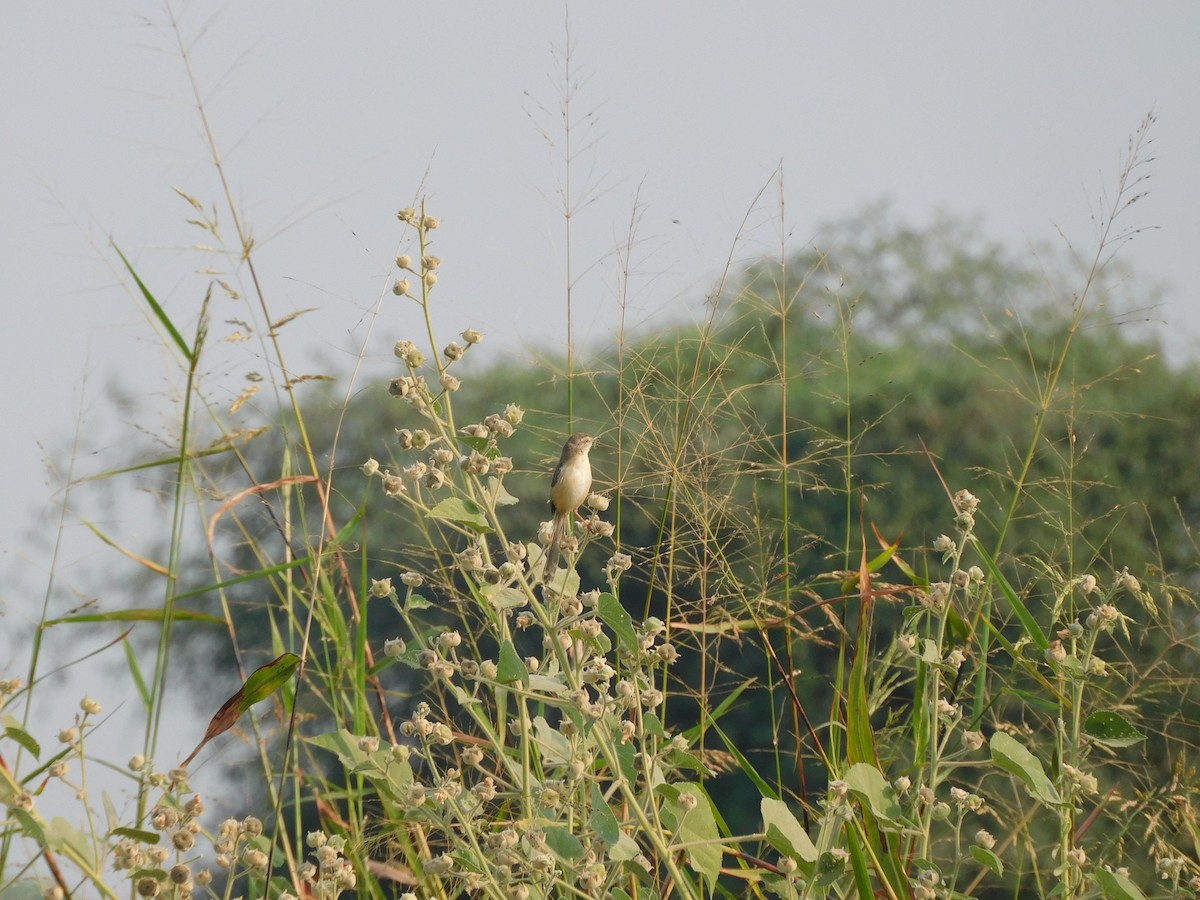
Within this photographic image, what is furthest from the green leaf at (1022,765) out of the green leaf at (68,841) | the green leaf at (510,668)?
the green leaf at (68,841)

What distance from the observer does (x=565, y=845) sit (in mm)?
1476

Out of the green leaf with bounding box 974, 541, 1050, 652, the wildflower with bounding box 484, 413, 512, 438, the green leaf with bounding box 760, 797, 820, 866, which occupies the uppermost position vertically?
the wildflower with bounding box 484, 413, 512, 438

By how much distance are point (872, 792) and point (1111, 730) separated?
1.34 ft

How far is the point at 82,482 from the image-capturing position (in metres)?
1.92

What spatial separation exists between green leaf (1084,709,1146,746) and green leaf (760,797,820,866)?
18.8 inches

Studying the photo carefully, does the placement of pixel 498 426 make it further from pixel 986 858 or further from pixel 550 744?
pixel 986 858

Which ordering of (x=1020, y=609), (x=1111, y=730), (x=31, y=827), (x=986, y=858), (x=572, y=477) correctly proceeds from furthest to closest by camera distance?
(x=572, y=477) → (x=1020, y=609) → (x=1111, y=730) → (x=986, y=858) → (x=31, y=827)

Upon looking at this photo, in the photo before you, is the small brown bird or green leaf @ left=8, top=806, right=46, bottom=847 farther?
the small brown bird

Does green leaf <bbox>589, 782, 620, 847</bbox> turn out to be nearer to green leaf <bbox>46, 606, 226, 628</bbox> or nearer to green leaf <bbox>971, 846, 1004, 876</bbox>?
green leaf <bbox>971, 846, 1004, 876</bbox>

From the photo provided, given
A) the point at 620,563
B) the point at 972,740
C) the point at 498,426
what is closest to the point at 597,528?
the point at 620,563

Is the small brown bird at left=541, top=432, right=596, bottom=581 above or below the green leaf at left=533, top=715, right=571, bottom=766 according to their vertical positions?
above

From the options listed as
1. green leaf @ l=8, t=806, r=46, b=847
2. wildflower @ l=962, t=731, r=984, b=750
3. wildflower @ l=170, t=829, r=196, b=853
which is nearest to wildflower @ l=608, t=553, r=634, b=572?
wildflower @ l=962, t=731, r=984, b=750

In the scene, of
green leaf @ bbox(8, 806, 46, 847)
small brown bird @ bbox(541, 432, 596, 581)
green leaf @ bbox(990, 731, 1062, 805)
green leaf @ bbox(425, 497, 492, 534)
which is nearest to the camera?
green leaf @ bbox(8, 806, 46, 847)

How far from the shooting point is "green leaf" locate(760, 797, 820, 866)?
1495 millimetres
